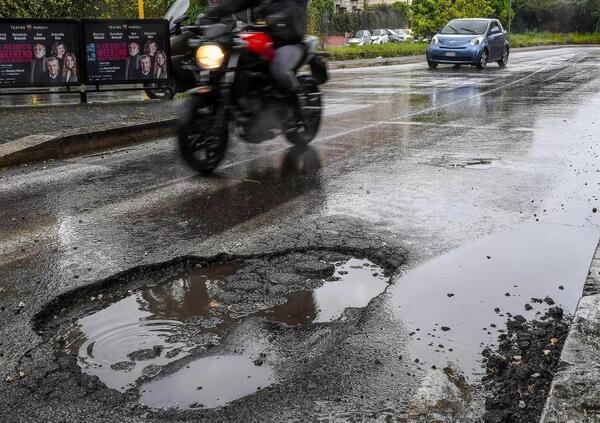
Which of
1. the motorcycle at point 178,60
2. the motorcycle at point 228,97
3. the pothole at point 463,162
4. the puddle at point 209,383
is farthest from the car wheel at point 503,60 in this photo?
the puddle at point 209,383

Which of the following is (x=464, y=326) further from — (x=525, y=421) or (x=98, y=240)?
(x=98, y=240)

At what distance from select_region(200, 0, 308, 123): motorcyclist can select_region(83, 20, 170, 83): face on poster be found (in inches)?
238

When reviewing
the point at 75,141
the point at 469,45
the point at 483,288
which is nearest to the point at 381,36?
the point at 469,45

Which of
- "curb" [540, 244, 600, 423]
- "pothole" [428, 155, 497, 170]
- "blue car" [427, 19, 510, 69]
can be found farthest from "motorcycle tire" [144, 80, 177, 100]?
"blue car" [427, 19, 510, 69]

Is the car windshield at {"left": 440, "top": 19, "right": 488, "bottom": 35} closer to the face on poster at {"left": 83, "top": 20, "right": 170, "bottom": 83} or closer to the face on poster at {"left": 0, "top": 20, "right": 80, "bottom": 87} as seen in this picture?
the face on poster at {"left": 83, "top": 20, "right": 170, "bottom": 83}

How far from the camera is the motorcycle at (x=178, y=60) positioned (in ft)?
44.1

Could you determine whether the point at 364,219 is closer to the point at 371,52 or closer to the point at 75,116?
the point at 75,116

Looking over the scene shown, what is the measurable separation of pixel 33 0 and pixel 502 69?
48.5ft

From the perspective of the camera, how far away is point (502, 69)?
24.4 meters

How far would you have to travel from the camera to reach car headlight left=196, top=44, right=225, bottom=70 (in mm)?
6660

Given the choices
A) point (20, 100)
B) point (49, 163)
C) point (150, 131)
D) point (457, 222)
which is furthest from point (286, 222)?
point (20, 100)

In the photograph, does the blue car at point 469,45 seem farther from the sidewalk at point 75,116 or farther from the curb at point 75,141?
the curb at point 75,141

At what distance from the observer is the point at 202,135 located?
273 inches

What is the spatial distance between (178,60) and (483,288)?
10.5 meters
